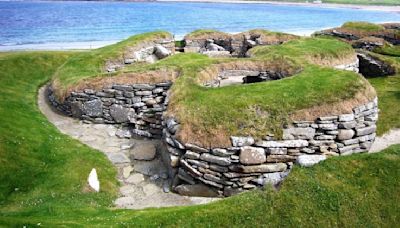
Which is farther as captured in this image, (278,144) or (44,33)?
(44,33)

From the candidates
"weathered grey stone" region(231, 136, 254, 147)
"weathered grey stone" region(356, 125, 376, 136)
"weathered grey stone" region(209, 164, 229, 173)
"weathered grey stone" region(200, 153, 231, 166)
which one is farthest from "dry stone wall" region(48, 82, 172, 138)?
"weathered grey stone" region(356, 125, 376, 136)

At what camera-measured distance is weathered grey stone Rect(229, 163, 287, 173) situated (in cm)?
1417

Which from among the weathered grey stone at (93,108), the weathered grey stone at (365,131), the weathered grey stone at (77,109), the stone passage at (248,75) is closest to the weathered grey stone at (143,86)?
the weathered grey stone at (93,108)

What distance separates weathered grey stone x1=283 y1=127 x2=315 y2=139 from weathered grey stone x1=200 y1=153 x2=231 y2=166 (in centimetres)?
247

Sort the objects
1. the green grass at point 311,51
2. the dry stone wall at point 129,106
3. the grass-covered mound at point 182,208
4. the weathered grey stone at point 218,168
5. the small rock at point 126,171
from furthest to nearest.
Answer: the green grass at point 311,51, the dry stone wall at point 129,106, the small rock at point 126,171, the weathered grey stone at point 218,168, the grass-covered mound at point 182,208

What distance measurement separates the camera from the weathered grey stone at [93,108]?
70.7ft

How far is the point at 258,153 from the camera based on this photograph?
1426cm

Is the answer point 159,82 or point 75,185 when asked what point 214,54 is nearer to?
point 159,82

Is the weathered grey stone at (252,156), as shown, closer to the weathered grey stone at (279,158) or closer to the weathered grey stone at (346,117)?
the weathered grey stone at (279,158)

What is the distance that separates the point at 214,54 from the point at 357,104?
18161mm

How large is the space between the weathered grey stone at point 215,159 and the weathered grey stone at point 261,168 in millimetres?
262

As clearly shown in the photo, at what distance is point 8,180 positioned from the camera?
14.8m

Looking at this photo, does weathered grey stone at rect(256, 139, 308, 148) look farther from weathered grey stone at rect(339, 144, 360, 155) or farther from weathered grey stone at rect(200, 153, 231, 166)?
weathered grey stone at rect(339, 144, 360, 155)

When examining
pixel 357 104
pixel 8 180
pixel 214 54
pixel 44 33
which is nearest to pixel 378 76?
pixel 214 54
